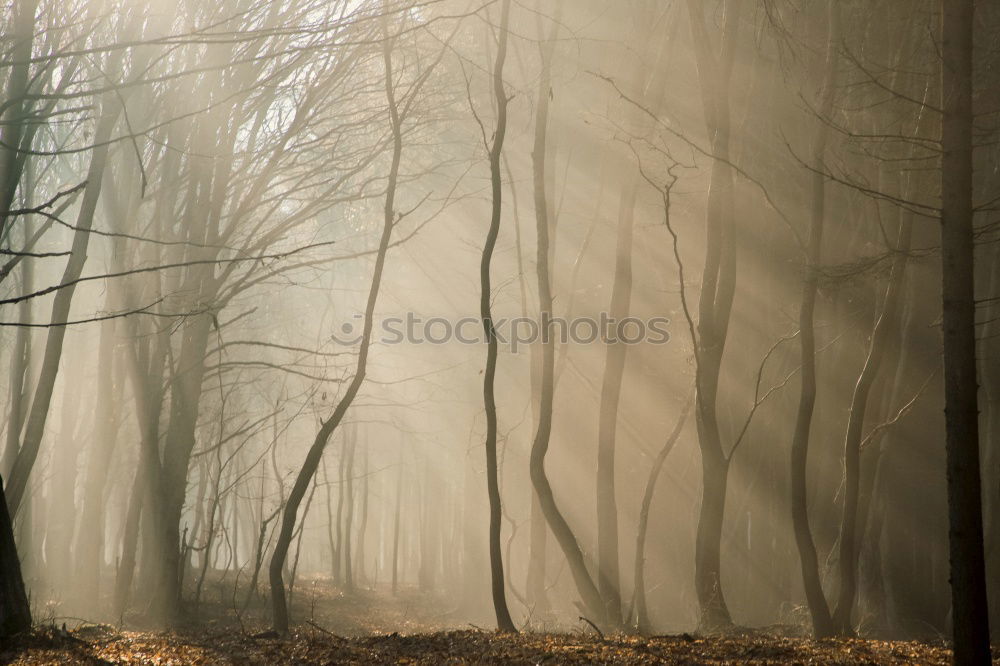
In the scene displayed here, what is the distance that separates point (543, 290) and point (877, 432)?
188 inches

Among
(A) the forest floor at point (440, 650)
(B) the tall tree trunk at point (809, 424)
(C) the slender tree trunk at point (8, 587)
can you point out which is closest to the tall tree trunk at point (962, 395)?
(A) the forest floor at point (440, 650)

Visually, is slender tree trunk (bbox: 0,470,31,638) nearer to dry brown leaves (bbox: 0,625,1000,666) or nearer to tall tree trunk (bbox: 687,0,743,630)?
dry brown leaves (bbox: 0,625,1000,666)

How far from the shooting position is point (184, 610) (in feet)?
40.1

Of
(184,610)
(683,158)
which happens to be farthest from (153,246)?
(683,158)

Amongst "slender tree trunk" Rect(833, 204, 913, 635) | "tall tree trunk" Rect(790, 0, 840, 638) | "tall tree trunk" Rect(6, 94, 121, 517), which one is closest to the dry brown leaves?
"tall tree trunk" Rect(790, 0, 840, 638)

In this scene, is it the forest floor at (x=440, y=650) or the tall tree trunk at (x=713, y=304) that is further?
the tall tree trunk at (x=713, y=304)

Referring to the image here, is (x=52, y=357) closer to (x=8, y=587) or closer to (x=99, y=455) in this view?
(x=8, y=587)

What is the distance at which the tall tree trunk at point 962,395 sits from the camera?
514 cm

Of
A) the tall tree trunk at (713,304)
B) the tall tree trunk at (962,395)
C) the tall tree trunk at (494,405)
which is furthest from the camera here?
the tall tree trunk at (713,304)

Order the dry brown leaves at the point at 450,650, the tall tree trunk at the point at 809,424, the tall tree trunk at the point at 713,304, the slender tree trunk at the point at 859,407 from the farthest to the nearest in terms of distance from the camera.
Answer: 1. the tall tree trunk at the point at 713,304
2. the slender tree trunk at the point at 859,407
3. the tall tree trunk at the point at 809,424
4. the dry brown leaves at the point at 450,650

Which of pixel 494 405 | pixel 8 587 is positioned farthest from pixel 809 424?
pixel 8 587

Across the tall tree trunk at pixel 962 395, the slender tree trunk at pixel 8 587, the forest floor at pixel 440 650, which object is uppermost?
the tall tree trunk at pixel 962 395

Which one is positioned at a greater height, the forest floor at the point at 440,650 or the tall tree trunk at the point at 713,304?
the tall tree trunk at the point at 713,304

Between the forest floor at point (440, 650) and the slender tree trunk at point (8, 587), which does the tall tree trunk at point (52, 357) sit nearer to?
the forest floor at point (440, 650)
